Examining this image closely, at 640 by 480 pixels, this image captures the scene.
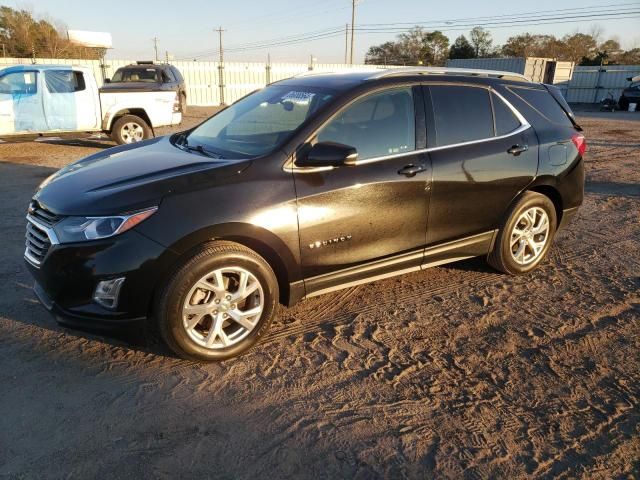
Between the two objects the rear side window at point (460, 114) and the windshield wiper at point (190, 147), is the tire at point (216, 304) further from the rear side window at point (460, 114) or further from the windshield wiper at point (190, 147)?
the rear side window at point (460, 114)

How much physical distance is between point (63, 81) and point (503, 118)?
32.1ft

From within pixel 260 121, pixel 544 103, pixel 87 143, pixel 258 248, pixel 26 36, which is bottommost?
pixel 87 143

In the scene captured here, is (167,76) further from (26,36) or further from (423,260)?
(26,36)

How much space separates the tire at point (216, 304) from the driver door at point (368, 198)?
353 millimetres

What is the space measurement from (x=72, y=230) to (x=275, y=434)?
1650mm

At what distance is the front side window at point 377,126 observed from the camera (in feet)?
11.3

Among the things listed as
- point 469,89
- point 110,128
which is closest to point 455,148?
point 469,89

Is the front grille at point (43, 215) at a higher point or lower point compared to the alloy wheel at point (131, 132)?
higher

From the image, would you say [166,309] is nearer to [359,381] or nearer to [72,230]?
[72,230]

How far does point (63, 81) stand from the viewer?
10477 mm

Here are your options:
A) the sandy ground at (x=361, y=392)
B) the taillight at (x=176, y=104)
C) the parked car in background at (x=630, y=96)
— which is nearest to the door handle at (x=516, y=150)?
the sandy ground at (x=361, y=392)

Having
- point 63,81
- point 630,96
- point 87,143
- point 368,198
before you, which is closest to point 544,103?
point 368,198

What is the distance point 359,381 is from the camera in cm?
298

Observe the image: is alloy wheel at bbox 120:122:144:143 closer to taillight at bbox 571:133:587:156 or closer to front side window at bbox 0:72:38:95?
front side window at bbox 0:72:38:95
